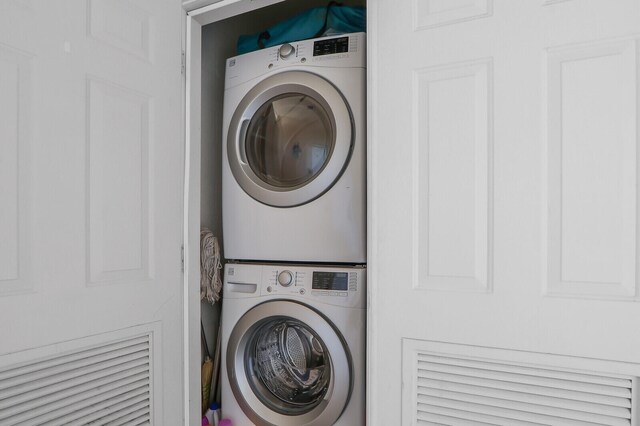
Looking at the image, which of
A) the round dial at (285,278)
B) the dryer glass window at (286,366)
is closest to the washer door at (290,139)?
the round dial at (285,278)

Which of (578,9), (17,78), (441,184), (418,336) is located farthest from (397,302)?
(17,78)

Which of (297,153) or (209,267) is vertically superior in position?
(297,153)

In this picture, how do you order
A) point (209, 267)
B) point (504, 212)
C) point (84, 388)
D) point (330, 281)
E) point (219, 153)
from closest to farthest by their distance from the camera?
point (504, 212) → point (84, 388) → point (330, 281) → point (209, 267) → point (219, 153)

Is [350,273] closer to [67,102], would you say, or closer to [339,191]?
[339,191]

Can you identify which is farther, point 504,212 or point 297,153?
point 297,153

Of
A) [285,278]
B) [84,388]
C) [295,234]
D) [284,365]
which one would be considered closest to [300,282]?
[285,278]

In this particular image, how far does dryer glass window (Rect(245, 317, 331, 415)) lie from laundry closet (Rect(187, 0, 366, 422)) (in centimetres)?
15

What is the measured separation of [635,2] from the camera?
0.96 m

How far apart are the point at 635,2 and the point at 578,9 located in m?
0.11

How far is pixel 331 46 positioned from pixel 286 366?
52.2 inches

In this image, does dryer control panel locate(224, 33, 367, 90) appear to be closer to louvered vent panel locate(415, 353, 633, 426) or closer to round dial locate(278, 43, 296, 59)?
round dial locate(278, 43, 296, 59)

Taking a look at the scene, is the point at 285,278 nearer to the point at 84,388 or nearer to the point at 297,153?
the point at 297,153

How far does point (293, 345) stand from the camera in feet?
5.94

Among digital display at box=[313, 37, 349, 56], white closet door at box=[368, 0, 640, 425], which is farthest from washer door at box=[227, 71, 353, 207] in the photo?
white closet door at box=[368, 0, 640, 425]
